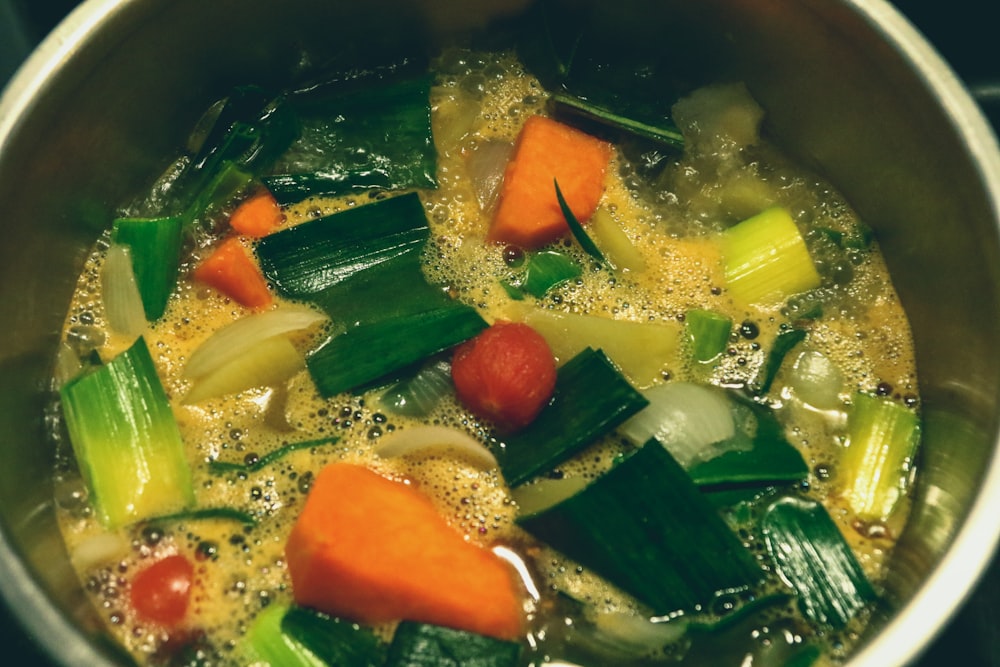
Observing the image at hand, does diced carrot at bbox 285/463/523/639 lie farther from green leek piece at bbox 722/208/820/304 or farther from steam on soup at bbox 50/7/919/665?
green leek piece at bbox 722/208/820/304

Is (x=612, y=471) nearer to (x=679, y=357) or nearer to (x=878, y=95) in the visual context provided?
(x=679, y=357)

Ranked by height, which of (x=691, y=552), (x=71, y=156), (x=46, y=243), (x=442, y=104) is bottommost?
(x=691, y=552)

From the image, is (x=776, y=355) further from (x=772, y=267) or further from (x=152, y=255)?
(x=152, y=255)

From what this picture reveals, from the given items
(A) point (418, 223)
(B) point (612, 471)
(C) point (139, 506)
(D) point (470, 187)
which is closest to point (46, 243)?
(C) point (139, 506)

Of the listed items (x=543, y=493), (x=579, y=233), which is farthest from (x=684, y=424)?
(x=579, y=233)

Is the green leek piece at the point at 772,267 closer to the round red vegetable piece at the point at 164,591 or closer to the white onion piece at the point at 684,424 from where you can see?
the white onion piece at the point at 684,424

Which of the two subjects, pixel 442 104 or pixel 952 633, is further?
pixel 442 104

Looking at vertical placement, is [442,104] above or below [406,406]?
above

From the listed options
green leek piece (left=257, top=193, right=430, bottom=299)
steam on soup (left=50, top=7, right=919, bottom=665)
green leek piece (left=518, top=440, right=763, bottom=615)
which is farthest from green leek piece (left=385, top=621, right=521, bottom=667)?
green leek piece (left=257, top=193, right=430, bottom=299)
